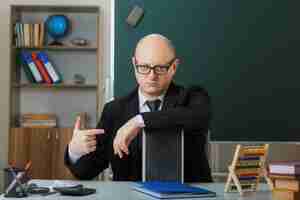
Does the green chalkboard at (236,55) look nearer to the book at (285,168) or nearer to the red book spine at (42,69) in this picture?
the red book spine at (42,69)

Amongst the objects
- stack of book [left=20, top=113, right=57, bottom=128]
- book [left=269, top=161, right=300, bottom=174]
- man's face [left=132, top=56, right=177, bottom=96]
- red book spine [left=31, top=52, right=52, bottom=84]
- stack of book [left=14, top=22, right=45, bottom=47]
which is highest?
stack of book [left=14, top=22, right=45, bottom=47]

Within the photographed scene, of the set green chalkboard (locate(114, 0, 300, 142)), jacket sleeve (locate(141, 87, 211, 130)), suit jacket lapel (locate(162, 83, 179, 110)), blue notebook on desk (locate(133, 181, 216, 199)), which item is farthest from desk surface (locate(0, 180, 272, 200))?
green chalkboard (locate(114, 0, 300, 142))

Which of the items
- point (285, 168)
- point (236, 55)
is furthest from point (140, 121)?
point (236, 55)

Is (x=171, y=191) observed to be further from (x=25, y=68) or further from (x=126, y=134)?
(x=25, y=68)

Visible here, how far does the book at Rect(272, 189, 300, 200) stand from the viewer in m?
1.47

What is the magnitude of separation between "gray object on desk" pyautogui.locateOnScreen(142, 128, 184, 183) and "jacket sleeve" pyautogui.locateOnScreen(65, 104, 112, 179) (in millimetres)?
297

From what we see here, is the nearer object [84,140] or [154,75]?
[84,140]

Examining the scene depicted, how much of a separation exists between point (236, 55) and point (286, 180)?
2.33 meters

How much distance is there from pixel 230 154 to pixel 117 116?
1.56 metres

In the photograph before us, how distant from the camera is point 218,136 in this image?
3656mm

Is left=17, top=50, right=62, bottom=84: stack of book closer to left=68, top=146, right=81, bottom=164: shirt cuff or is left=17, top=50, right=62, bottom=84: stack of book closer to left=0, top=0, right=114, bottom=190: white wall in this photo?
left=0, top=0, right=114, bottom=190: white wall

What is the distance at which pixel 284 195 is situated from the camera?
1490 millimetres

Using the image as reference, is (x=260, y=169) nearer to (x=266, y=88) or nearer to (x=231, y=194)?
(x=231, y=194)

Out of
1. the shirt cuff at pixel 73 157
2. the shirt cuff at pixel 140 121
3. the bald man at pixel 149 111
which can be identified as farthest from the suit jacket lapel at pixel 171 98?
the shirt cuff at pixel 73 157
